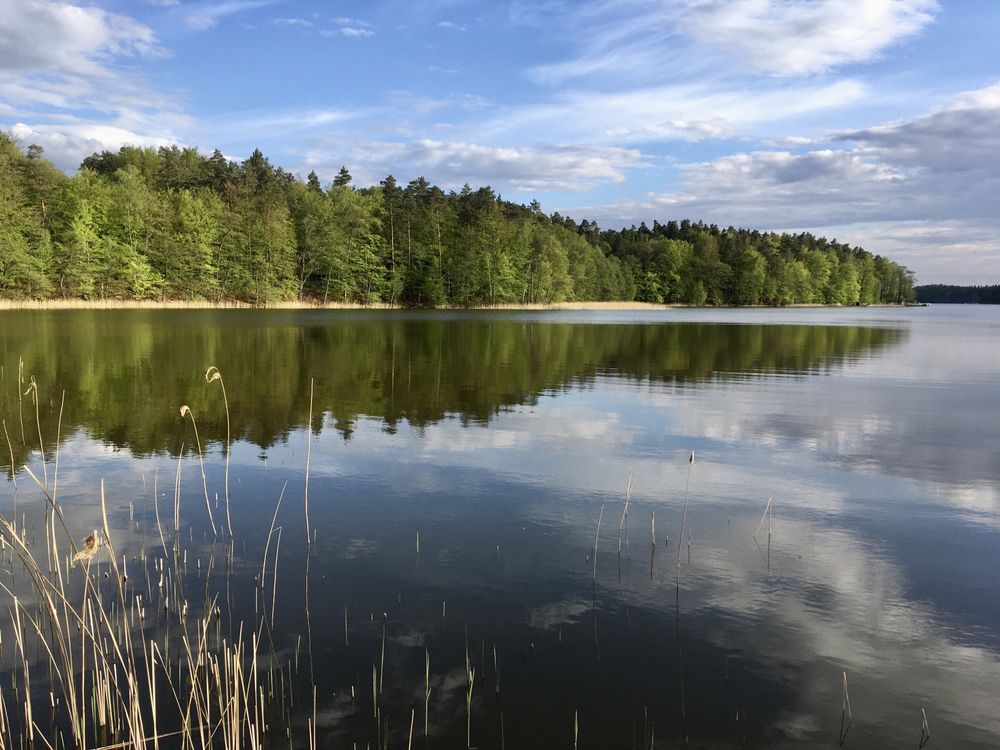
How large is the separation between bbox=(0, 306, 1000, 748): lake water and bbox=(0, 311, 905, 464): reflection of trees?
27cm

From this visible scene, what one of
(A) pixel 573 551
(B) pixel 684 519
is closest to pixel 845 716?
(A) pixel 573 551

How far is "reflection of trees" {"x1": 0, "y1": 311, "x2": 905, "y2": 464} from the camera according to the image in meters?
18.2

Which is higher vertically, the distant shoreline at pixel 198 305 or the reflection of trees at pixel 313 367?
the distant shoreline at pixel 198 305

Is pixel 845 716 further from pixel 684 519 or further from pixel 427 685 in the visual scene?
pixel 684 519

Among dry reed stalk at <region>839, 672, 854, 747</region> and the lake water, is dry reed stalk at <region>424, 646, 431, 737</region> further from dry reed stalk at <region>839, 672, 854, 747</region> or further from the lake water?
dry reed stalk at <region>839, 672, 854, 747</region>

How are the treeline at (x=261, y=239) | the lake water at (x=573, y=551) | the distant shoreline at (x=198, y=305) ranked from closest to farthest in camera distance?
the lake water at (x=573, y=551) < the distant shoreline at (x=198, y=305) < the treeline at (x=261, y=239)

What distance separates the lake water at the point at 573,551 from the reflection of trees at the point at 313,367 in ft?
0.88

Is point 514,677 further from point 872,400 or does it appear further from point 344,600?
point 872,400

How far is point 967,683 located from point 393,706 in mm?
5042

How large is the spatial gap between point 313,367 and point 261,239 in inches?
3025

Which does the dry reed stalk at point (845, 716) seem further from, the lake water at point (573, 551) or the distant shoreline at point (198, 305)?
the distant shoreline at point (198, 305)

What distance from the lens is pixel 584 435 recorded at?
16.8 metres

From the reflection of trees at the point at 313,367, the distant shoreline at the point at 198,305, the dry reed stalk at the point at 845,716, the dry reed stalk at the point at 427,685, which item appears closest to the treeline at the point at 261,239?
the distant shoreline at the point at 198,305

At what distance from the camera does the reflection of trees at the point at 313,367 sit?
18.2m
